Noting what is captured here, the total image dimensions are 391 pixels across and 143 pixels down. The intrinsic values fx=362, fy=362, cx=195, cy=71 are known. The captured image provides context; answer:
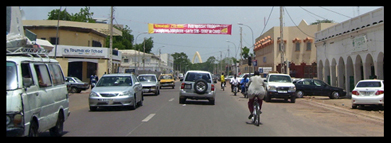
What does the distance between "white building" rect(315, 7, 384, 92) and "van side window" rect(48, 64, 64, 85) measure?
19613mm

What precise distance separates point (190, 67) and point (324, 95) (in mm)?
137086

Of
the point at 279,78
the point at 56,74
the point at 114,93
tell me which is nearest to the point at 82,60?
the point at 279,78

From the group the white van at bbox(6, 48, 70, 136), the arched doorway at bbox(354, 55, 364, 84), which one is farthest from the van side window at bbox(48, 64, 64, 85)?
the arched doorway at bbox(354, 55, 364, 84)

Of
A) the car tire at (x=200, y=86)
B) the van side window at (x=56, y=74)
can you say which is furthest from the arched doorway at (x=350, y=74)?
the van side window at (x=56, y=74)

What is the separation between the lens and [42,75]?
7.79 meters

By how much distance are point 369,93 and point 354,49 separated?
11.0m

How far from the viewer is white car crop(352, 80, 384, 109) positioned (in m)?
16.1

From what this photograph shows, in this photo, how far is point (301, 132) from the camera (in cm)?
999

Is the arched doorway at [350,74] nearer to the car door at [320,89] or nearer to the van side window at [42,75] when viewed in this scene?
the car door at [320,89]

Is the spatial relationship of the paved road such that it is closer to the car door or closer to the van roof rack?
the van roof rack
